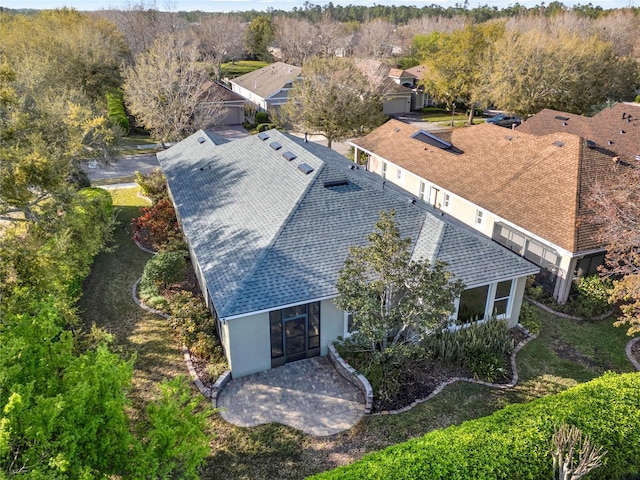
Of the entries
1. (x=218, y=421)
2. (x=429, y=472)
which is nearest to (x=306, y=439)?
(x=218, y=421)

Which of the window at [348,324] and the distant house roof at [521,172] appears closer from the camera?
the window at [348,324]

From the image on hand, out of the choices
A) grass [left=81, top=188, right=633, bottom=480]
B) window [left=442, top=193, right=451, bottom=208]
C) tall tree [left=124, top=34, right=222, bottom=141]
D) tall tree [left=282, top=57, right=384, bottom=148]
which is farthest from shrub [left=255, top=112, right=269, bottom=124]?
grass [left=81, top=188, right=633, bottom=480]

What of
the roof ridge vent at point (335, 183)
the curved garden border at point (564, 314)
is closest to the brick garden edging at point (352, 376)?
the roof ridge vent at point (335, 183)

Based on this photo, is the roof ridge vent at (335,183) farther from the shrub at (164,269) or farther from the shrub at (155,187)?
the shrub at (155,187)

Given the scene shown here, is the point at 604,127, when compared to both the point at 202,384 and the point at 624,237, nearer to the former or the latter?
the point at 624,237

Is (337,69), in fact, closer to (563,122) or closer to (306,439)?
(563,122)

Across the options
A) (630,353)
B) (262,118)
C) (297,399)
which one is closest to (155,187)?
(297,399)
